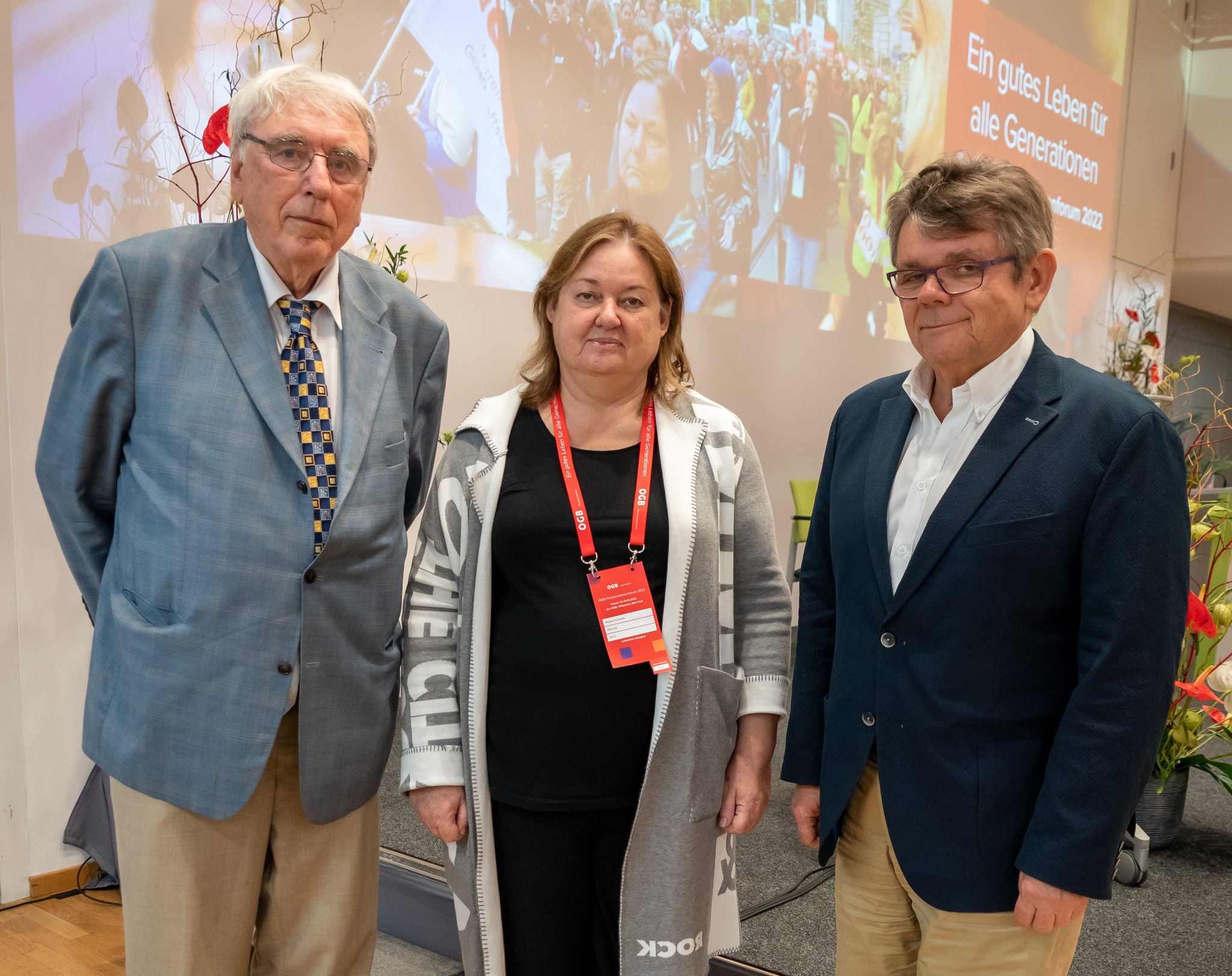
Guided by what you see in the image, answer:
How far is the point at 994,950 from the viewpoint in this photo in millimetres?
1350

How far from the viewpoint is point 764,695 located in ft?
5.43

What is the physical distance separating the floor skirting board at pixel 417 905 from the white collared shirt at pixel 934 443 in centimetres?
164

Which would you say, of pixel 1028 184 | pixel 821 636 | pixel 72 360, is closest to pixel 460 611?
pixel 821 636

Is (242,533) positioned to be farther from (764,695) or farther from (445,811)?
(764,695)

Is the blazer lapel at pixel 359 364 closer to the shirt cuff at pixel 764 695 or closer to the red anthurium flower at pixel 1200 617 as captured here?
the shirt cuff at pixel 764 695

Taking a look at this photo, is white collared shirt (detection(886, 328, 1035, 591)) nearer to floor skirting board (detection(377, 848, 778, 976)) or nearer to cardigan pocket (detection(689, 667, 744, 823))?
cardigan pocket (detection(689, 667, 744, 823))

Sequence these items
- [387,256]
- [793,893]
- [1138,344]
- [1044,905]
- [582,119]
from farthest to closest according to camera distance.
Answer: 1. [1138,344]
2. [582,119]
3. [387,256]
4. [793,893]
5. [1044,905]

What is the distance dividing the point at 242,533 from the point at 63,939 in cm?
182

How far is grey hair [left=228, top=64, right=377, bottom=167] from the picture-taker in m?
1.55

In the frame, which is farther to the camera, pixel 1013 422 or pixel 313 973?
pixel 313 973

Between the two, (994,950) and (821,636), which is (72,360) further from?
(994,950)

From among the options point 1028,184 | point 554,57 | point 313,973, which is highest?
point 554,57

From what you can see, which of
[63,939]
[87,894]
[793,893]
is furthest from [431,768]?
[87,894]

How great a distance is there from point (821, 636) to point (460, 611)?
578 mm
